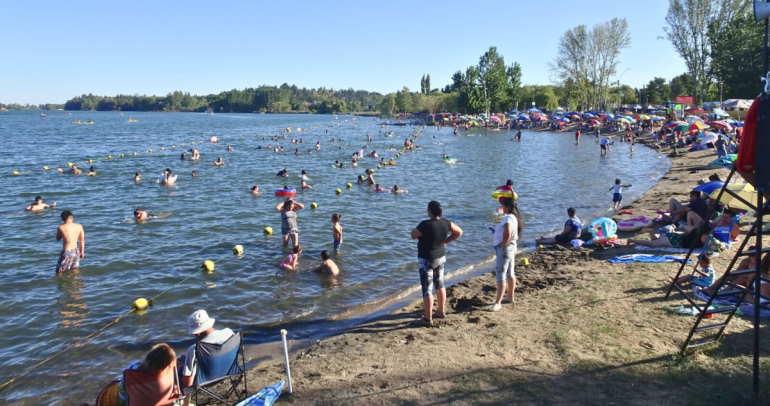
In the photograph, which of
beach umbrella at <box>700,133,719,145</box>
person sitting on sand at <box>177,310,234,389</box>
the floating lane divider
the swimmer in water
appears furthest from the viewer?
beach umbrella at <box>700,133,719,145</box>

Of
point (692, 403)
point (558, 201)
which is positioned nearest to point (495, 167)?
point (558, 201)

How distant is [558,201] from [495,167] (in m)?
13.6

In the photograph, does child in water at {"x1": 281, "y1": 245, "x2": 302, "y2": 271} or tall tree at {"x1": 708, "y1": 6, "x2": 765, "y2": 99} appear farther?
tall tree at {"x1": 708, "y1": 6, "x2": 765, "y2": 99}

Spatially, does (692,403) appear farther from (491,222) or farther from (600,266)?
(491,222)

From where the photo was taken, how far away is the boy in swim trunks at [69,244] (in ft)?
38.0

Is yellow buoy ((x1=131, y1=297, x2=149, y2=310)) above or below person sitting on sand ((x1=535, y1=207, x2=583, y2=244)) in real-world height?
below

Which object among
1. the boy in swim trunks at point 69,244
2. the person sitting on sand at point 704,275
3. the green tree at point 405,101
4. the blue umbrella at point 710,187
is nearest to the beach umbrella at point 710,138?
the blue umbrella at point 710,187

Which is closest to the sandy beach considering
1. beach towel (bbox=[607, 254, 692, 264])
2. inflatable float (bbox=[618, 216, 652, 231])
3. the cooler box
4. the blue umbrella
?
beach towel (bbox=[607, 254, 692, 264])

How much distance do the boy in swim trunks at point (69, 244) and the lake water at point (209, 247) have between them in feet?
1.02

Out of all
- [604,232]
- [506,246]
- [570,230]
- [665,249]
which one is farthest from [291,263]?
[665,249]

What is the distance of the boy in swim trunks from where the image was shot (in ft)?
38.0

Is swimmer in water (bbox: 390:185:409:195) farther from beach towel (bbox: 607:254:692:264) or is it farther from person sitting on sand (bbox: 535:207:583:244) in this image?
beach towel (bbox: 607:254:692:264)

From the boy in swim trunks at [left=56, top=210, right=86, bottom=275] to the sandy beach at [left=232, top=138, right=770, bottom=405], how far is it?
23.4 ft

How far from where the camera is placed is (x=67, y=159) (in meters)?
39.8
